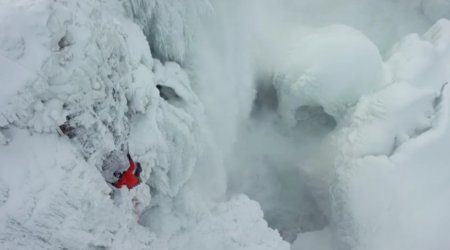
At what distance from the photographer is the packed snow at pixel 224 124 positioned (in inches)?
121

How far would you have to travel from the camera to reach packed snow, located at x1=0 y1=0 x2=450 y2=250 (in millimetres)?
3084

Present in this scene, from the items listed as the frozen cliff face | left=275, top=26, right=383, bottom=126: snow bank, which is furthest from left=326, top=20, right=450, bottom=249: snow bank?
the frozen cliff face

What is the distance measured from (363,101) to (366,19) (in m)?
3.22

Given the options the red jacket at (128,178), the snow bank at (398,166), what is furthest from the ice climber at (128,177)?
the snow bank at (398,166)

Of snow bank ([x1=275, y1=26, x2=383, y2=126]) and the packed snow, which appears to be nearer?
the packed snow

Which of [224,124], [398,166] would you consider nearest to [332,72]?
[398,166]

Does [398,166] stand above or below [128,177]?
above

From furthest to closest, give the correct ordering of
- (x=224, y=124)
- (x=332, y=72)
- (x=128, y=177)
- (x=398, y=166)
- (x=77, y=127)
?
(x=332, y=72) → (x=398, y=166) → (x=224, y=124) → (x=128, y=177) → (x=77, y=127)

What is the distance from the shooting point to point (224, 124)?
6.70 m

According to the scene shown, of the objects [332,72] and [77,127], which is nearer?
[77,127]

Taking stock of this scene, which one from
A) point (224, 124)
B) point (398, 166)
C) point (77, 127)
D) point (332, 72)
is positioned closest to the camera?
point (77, 127)

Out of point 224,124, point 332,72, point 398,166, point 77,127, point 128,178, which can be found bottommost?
point 128,178

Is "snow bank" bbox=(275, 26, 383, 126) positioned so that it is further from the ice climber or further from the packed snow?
the ice climber

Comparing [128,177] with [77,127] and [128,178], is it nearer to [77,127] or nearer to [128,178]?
[128,178]
